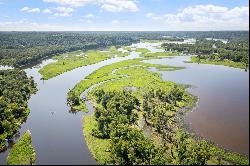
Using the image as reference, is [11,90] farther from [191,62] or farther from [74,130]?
[191,62]

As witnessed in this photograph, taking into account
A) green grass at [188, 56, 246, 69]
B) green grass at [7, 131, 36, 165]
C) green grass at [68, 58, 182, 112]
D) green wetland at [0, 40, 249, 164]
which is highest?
green grass at [188, 56, 246, 69]

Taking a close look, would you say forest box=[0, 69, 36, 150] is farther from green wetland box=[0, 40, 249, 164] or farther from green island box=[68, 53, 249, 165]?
green island box=[68, 53, 249, 165]

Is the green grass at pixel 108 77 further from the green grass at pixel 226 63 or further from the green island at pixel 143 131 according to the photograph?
the green grass at pixel 226 63

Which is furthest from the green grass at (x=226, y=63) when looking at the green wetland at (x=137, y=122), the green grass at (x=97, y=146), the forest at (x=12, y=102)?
the green grass at (x=97, y=146)

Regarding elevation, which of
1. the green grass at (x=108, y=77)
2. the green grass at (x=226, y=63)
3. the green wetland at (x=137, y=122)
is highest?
the green grass at (x=226, y=63)

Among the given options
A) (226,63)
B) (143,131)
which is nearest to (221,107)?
(143,131)

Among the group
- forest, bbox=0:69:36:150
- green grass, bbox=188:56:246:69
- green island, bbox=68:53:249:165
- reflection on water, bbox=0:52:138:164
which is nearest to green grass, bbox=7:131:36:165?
reflection on water, bbox=0:52:138:164
